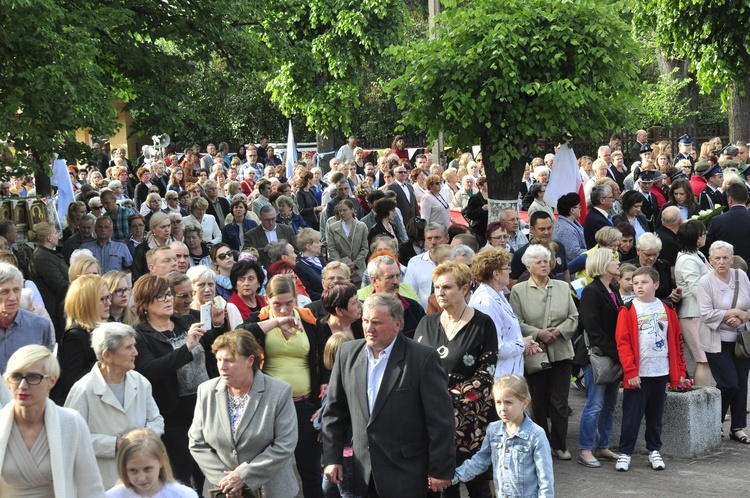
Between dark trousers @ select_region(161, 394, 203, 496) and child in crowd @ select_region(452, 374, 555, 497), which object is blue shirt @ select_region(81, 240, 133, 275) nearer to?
dark trousers @ select_region(161, 394, 203, 496)

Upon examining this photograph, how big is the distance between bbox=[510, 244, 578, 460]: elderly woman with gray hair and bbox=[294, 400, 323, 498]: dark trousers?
7.60 feet

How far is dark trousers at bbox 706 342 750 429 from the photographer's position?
10.4 meters

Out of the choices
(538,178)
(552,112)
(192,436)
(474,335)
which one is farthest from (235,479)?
(538,178)

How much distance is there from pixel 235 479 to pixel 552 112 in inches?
268

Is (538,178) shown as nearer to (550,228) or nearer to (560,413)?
(550,228)

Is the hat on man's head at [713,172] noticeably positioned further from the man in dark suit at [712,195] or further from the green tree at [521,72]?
the green tree at [521,72]

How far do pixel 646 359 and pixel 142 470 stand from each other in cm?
509

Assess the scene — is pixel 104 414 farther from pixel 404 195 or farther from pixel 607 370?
pixel 404 195

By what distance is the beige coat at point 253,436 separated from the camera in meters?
6.35

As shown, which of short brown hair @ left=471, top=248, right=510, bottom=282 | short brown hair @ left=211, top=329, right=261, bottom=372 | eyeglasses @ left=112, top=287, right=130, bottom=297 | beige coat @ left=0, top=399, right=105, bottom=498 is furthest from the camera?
short brown hair @ left=471, top=248, right=510, bottom=282

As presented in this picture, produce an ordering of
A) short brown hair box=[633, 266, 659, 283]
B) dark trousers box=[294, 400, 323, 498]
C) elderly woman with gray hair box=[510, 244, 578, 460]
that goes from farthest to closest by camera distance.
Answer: short brown hair box=[633, 266, 659, 283] → elderly woman with gray hair box=[510, 244, 578, 460] → dark trousers box=[294, 400, 323, 498]

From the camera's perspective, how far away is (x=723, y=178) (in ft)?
52.9

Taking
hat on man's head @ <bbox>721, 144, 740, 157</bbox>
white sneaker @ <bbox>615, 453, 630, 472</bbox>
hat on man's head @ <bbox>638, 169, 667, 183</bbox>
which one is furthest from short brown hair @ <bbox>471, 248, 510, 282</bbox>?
hat on man's head @ <bbox>721, 144, 740, 157</bbox>

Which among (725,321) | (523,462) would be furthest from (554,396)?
(523,462)
